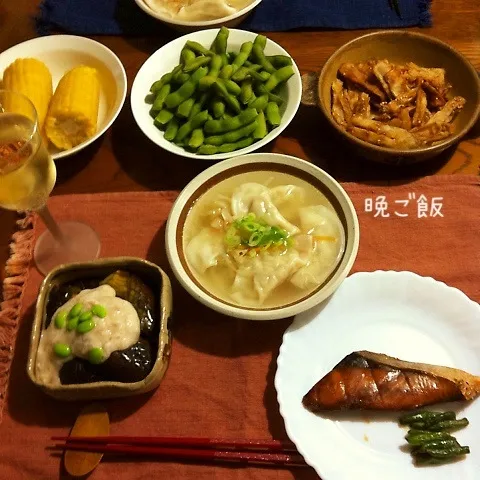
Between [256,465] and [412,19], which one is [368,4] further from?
[256,465]

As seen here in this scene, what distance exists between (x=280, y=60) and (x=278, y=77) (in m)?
0.08

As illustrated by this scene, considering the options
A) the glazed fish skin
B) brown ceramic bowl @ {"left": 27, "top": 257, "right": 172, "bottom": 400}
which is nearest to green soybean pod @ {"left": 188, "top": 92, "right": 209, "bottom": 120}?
brown ceramic bowl @ {"left": 27, "top": 257, "right": 172, "bottom": 400}

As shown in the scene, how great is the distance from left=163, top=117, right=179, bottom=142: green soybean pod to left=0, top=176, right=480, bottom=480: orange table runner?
Result: 0.63 ft

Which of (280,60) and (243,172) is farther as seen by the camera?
(280,60)

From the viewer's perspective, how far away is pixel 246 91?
1.76 metres

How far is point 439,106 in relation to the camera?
174 cm

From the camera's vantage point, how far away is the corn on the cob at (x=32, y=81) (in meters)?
1.85

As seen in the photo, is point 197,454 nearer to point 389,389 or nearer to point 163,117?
point 389,389

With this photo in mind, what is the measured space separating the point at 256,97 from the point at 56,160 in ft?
2.29

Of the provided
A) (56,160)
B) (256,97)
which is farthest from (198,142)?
(56,160)

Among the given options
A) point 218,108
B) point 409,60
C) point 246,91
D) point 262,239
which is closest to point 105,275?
point 262,239

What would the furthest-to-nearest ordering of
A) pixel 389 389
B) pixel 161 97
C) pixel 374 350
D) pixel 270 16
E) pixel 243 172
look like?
1. pixel 270 16
2. pixel 161 97
3. pixel 243 172
4. pixel 374 350
5. pixel 389 389

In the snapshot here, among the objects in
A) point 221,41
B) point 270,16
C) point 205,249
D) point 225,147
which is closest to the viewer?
point 205,249

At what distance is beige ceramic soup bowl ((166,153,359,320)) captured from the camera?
1.33 m
